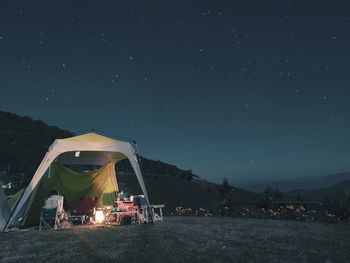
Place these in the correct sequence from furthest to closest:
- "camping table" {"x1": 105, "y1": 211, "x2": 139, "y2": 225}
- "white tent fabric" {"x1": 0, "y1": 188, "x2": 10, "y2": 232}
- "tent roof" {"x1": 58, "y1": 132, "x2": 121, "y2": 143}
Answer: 1. "camping table" {"x1": 105, "y1": 211, "x2": 139, "y2": 225}
2. "tent roof" {"x1": 58, "y1": 132, "x2": 121, "y2": 143}
3. "white tent fabric" {"x1": 0, "y1": 188, "x2": 10, "y2": 232}

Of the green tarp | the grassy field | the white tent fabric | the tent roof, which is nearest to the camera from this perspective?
the grassy field

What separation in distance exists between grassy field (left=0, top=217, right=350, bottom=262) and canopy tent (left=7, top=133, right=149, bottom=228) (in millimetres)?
2200

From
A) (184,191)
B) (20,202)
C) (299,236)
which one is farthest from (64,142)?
(184,191)

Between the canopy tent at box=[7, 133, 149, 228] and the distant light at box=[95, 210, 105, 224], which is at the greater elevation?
the canopy tent at box=[7, 133, 149, 228]

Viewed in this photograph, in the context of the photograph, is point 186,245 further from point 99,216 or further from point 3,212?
point 3,212

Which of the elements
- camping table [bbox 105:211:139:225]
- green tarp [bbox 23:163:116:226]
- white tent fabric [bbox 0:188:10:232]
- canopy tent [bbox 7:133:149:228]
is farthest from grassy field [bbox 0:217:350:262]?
green tarp [bbox 23:163:116:226]

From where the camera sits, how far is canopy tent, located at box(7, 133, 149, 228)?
8.65 meters

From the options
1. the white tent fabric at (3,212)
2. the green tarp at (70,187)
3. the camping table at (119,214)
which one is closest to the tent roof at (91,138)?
the green tarp at (70,187)

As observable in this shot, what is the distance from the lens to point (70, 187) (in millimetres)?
10883

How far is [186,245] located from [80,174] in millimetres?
6898

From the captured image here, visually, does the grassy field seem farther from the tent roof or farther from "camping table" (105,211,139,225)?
the tent roof

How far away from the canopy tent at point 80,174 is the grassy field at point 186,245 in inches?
86.6

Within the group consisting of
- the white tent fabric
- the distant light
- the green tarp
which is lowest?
the distant light

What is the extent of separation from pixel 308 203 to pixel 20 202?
28.7 feet
